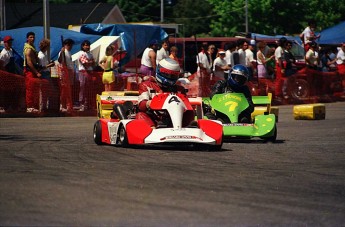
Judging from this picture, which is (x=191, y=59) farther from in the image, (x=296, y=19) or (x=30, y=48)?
(x=296, y=19)

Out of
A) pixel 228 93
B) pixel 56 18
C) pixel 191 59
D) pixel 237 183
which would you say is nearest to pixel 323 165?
pixel 237 183

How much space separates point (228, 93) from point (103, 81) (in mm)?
6654

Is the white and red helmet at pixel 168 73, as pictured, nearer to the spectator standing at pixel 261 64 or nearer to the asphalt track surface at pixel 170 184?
the asphalt track surface at pixel 170 184

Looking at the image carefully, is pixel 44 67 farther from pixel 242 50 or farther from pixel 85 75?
pixel 242 50

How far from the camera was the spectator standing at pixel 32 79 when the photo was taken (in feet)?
70.3

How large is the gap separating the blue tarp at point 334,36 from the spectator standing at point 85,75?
19960 mm

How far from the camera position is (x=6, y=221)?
25.1 ft

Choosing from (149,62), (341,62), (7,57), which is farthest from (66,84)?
(341,62)

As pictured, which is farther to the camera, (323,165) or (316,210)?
(323,165)

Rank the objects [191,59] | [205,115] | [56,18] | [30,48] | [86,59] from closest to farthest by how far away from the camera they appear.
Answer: [205,115] < [30,48] < [86,59] < [191,59] < [56,18]

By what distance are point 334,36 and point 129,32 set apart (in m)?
14.6

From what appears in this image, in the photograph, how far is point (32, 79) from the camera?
2144 centimetres

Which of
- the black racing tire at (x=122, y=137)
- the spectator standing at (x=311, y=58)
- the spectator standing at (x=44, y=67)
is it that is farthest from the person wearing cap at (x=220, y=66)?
the black racing tire at (x=122, y=137)

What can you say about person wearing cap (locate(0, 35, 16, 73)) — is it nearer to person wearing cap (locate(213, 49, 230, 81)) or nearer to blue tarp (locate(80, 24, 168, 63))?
person wearing cap (locate(213, 49, 230, 81))
